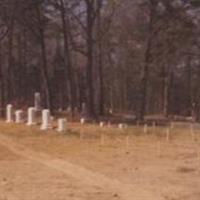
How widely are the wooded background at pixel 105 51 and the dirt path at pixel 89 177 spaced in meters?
19.4

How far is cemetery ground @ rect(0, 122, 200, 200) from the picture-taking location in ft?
49.9

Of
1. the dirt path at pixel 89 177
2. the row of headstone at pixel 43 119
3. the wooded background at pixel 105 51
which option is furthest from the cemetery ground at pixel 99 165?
the wooded background at pixel 105 51

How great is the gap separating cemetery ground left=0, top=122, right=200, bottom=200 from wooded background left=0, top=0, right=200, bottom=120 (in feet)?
45.8

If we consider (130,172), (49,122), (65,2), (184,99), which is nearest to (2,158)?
(130,172)

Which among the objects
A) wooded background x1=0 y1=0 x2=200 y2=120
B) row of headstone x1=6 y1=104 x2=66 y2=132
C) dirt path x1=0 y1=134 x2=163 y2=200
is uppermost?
wooded background x1=0 y1=0 x2=200 y2=120

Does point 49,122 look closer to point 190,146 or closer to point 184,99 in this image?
point 190,146

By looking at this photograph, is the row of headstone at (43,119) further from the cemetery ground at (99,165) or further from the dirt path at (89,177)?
the dirt path at (89,177)

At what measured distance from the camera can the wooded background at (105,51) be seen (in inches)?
1731

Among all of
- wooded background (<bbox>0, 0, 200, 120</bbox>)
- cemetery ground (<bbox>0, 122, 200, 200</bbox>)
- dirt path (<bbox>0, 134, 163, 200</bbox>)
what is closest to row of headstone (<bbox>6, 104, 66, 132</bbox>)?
cemetery ground (<bbox>0, 122, 200, 200</bbox>)

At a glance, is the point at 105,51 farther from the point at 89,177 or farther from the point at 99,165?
the point at 89,177

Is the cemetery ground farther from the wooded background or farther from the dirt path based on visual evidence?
the wooded background

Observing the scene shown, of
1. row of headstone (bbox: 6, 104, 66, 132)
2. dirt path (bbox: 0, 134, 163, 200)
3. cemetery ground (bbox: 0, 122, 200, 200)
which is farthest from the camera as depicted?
row of headstone (bbox: 6, 104, 66, 132)

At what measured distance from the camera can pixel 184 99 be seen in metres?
68.8

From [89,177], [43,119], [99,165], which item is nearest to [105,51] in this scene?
[43,119]
